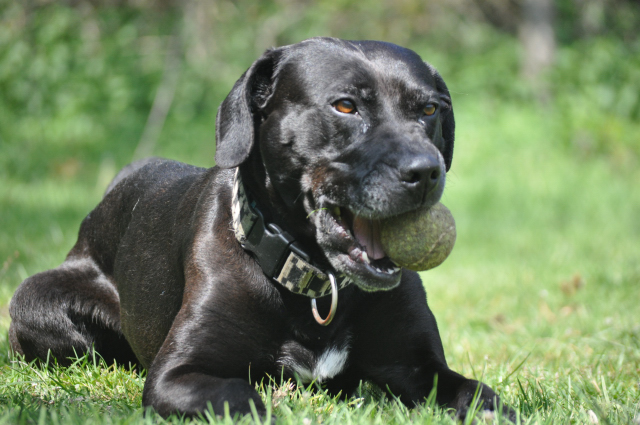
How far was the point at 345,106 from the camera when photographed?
112 inches

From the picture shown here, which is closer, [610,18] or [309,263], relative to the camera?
[309,263]

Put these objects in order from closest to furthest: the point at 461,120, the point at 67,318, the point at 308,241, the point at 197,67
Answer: the point at 308,241 < the point at 67,318 < the point at 461,120 < the point at 197,67

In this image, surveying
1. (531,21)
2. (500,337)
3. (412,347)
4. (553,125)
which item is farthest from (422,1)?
(412,347)

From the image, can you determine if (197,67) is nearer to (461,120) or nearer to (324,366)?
(461,120)

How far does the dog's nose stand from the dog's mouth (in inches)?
11.6

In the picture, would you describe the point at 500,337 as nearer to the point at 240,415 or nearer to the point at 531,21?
the point at 240,415

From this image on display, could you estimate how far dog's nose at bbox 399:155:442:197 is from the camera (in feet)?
8.45

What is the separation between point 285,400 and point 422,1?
1177cm

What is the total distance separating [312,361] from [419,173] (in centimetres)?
91

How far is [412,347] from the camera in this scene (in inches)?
119

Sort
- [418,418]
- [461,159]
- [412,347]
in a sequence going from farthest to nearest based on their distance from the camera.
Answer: [461,159] → [412,347] → [418,418]

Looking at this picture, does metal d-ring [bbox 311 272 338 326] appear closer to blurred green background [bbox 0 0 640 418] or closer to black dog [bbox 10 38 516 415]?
black dog [bbox 10 38 516 415]

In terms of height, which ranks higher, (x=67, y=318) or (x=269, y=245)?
(x=269, y=245)

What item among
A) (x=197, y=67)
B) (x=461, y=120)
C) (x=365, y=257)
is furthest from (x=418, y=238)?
(x=197, y=67)
